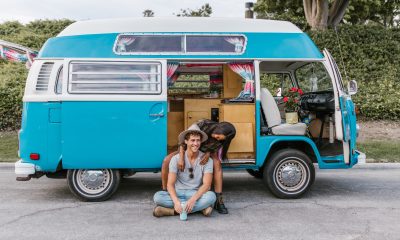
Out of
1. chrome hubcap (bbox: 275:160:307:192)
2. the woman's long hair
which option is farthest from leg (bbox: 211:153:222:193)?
chrome hubcap (bbox: 275:160:307:192)

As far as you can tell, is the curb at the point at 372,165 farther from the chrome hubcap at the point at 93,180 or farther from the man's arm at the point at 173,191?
the man's arm at the point at 173,191

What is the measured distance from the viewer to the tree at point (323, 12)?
849 inches

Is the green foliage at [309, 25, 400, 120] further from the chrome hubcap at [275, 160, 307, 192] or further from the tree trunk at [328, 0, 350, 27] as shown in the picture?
the chrome hubcap at [275, 160, 307, 192]

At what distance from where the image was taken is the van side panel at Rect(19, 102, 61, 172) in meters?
7.16

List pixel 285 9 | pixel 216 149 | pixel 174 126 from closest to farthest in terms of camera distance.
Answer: pixel 216 149 → pixel 174 126 → pixel 285 9

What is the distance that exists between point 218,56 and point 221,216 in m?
2.36

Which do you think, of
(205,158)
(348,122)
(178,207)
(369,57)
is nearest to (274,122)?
(348,122)

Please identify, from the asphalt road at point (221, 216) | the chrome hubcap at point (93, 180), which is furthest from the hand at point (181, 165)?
the chrome hubcap at point (93, 180)

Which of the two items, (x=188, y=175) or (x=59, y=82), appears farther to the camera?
(x=59, y=82)

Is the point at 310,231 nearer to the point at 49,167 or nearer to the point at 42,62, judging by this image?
the point at 49,167

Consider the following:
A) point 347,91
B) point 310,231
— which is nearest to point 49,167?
point 310,231

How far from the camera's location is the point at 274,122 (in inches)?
307

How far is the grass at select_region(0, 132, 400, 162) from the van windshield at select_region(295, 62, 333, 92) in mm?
3628

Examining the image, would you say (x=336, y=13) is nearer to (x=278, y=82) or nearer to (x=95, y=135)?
(x=278, y=82)
